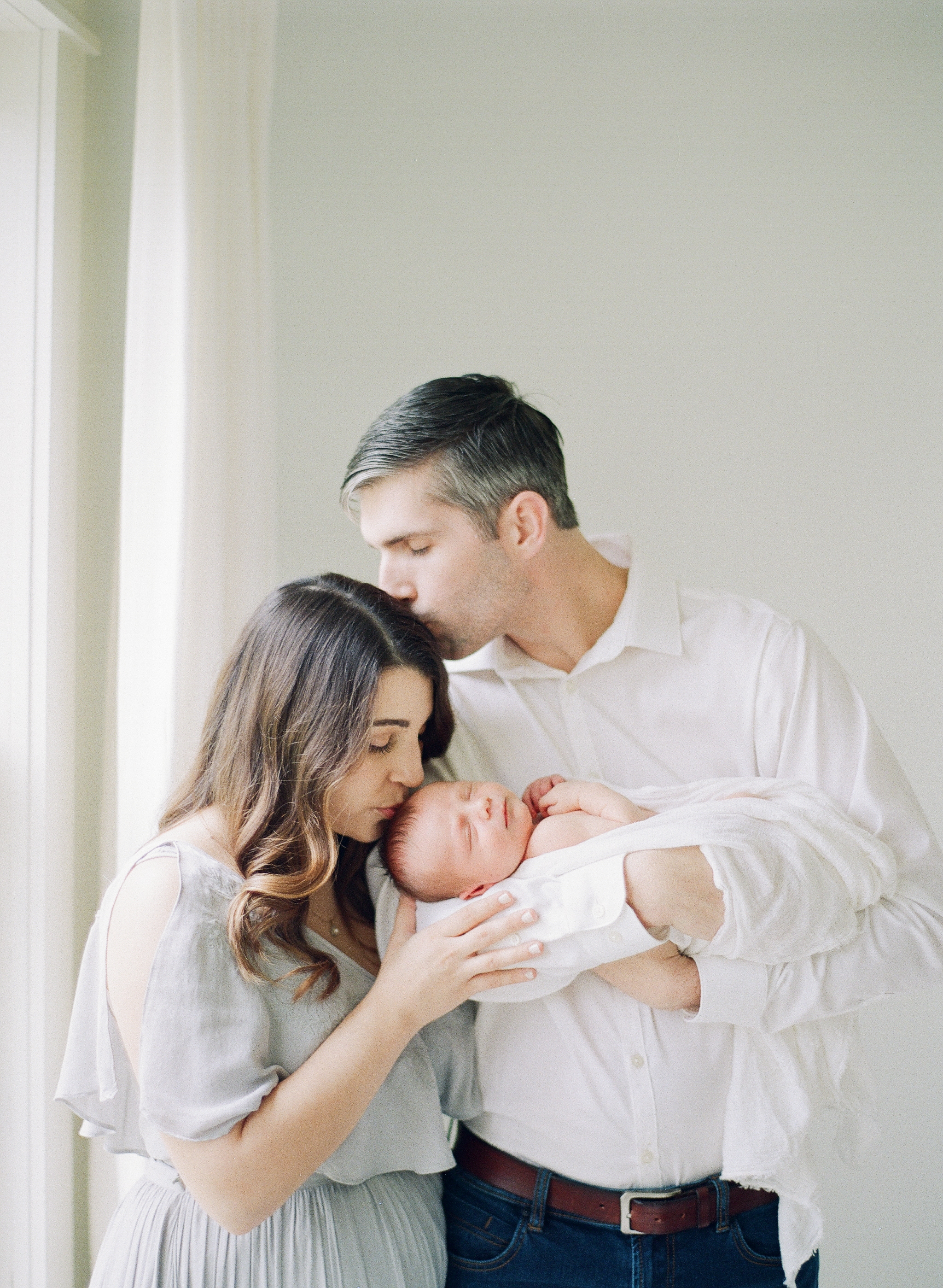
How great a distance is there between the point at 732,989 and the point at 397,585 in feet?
2.58

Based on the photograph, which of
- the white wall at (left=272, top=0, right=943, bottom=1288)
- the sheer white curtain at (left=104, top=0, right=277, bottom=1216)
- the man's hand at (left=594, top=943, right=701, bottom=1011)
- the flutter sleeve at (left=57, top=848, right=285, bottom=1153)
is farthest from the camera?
the white wall at (left=272, top=0, right=943, bottom=1288)

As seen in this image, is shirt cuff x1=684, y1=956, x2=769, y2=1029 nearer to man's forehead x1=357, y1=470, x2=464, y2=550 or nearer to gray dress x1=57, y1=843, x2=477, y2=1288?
gray dress x1=57, y1=843, x2=477, y2=1288

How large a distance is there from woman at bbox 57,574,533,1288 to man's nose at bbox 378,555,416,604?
0.35 feet

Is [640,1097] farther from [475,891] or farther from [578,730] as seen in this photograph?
[578,730]

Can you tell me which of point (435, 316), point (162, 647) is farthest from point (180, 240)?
point (435, 316)

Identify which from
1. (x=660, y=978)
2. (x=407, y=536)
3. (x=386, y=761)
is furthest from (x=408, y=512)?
(x=660, y=978)

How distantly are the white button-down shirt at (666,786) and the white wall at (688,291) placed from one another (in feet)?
3.50

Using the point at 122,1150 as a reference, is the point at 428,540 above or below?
above

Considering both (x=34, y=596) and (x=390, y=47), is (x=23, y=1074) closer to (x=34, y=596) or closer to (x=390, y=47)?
(x=34, y=596)

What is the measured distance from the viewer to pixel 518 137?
2580 mm

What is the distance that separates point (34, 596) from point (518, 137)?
1680 millimetres

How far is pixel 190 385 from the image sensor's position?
70.4 inches

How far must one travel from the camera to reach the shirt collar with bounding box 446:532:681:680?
1.62m

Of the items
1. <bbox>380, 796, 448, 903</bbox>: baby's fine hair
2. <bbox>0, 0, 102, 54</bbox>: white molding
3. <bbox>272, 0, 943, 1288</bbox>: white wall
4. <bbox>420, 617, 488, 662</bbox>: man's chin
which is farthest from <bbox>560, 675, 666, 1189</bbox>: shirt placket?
<bbox>0, 0, 102, 54</bbox>: white molding
